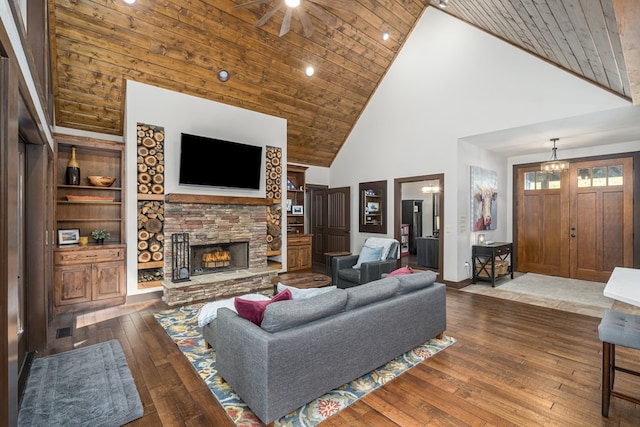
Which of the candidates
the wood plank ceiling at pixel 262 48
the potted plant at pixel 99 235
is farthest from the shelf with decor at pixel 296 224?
the potted plant at pixel 99 235

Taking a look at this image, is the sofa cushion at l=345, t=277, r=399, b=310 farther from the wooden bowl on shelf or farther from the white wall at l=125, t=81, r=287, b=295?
the wooden bowl on shelf

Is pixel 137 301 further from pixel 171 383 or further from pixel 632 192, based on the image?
pixel 632 192

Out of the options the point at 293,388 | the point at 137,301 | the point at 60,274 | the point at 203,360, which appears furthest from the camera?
the point at 137,301

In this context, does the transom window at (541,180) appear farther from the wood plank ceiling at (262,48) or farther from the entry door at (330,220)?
the entry door at (330,220)

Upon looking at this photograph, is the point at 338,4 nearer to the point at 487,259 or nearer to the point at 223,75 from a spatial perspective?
the point at 223,75

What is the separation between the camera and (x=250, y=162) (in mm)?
5758

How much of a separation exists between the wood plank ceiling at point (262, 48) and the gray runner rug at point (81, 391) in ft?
12.3

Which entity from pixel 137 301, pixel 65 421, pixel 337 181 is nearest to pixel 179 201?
pixel 137 301

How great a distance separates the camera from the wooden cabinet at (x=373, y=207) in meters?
7.05

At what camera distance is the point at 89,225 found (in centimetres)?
496

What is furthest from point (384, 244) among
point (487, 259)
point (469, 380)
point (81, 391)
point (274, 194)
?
point (81, 391)

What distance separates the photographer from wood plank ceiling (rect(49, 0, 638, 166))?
11.3 ft

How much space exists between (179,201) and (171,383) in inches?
119

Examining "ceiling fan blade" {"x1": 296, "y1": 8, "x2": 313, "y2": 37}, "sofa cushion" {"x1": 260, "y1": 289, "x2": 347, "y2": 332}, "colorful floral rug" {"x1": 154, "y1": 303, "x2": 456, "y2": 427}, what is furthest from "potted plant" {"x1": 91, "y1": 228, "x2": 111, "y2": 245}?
"ceiling fan blade" {"x1": 296, "y1": 8, "x2": 313, "y2": 37}
